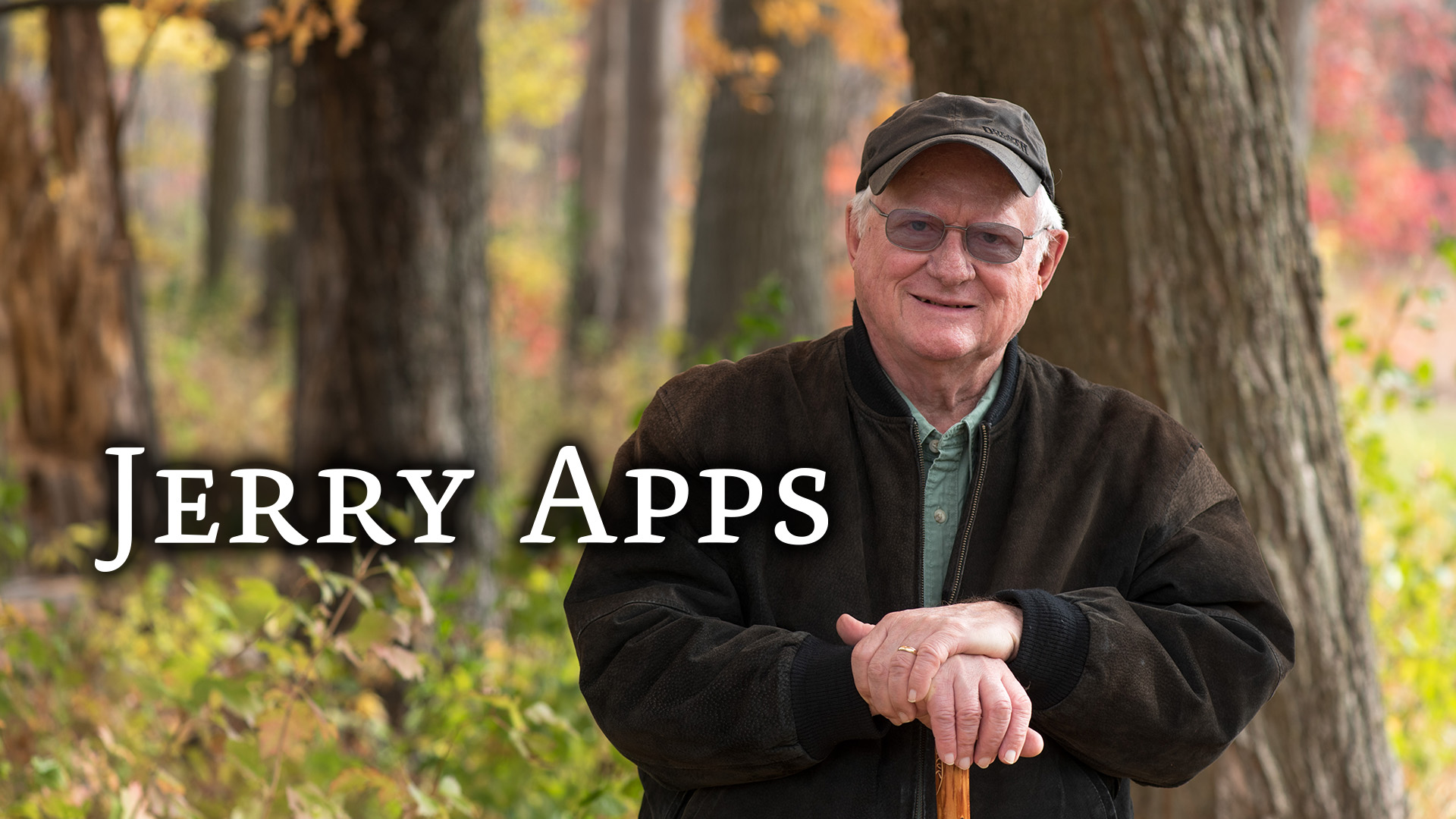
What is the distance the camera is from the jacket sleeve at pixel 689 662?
2.01m

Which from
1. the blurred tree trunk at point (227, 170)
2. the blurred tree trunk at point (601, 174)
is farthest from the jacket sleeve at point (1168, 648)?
the blurred tree trunk at point (227, 170)

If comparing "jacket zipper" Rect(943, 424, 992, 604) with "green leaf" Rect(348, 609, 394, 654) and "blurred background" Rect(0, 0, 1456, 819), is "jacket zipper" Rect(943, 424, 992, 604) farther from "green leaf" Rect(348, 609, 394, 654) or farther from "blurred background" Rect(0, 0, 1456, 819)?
"green leaf" Rect(348, 609, 394, 654)

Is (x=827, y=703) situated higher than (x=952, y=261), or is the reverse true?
(x=952, y=261)

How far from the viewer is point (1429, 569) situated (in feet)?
16.0

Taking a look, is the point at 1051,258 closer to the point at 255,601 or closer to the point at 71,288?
the point at 255,601

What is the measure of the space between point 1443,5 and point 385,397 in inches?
902

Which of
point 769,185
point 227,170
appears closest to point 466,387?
point 769,185

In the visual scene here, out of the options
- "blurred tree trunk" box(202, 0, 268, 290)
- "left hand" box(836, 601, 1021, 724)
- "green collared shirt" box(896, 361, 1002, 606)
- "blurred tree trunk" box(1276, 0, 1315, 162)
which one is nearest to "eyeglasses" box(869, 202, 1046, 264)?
"green collared shirt" box(896, 361, 1002, 606)

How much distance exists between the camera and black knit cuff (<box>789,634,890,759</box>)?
1.99 metres

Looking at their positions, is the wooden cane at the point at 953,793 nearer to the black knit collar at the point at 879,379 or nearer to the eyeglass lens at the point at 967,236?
the black knit collar at the point at 879,379

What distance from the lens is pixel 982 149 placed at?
84.2 inches

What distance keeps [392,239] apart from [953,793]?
4.06m

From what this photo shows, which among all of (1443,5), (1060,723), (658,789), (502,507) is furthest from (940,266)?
(1443,5)

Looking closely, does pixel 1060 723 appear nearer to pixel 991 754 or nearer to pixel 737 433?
pixel 991 754
